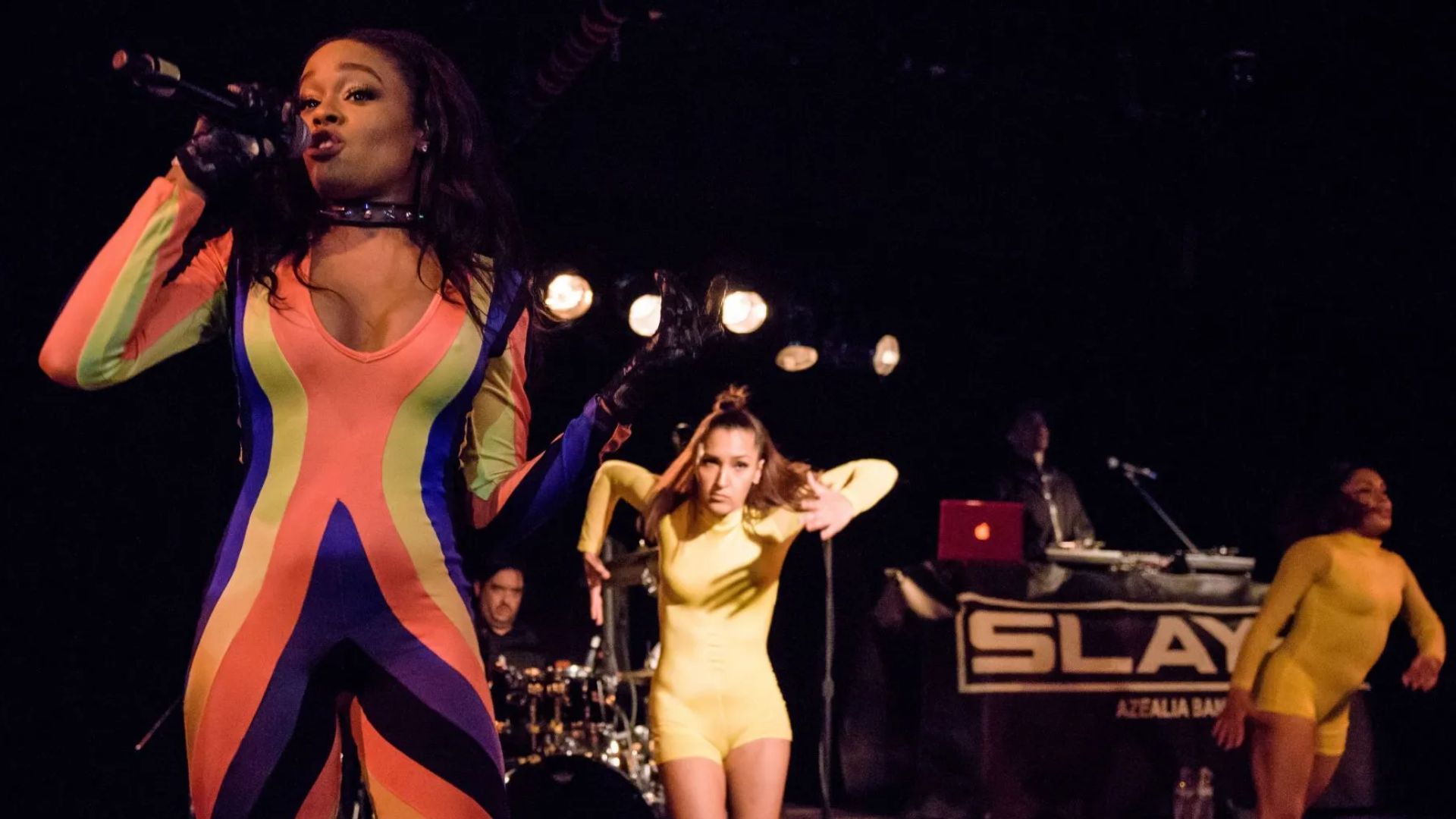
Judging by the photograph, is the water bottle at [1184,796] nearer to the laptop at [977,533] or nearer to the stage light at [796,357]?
the laptop at [977,533]

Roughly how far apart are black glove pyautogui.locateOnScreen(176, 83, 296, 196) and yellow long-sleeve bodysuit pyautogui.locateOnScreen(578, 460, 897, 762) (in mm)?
3795

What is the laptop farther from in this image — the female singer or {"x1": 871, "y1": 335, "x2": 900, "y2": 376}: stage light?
the female singer

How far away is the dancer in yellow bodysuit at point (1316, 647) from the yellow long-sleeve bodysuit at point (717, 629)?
95.8 inches

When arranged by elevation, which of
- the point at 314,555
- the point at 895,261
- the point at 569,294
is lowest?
the point at 314,555

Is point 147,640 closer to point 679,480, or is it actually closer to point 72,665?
point 72,665

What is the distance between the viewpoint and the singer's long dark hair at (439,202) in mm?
2332

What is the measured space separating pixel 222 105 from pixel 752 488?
428 centimetres

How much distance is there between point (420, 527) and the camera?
7.24 feet

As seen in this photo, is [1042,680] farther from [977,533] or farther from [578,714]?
[578,714]

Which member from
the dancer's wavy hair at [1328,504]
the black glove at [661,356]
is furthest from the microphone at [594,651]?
the black glove at [661,356]

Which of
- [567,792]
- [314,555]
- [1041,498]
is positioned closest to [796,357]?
[1041,498]

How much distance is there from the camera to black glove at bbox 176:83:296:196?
76.9 inches

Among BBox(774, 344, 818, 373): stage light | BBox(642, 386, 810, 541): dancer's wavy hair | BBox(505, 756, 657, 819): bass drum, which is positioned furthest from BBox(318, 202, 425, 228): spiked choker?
BBox(774, 344, 818, 373): stage light

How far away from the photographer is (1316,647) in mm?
7055
